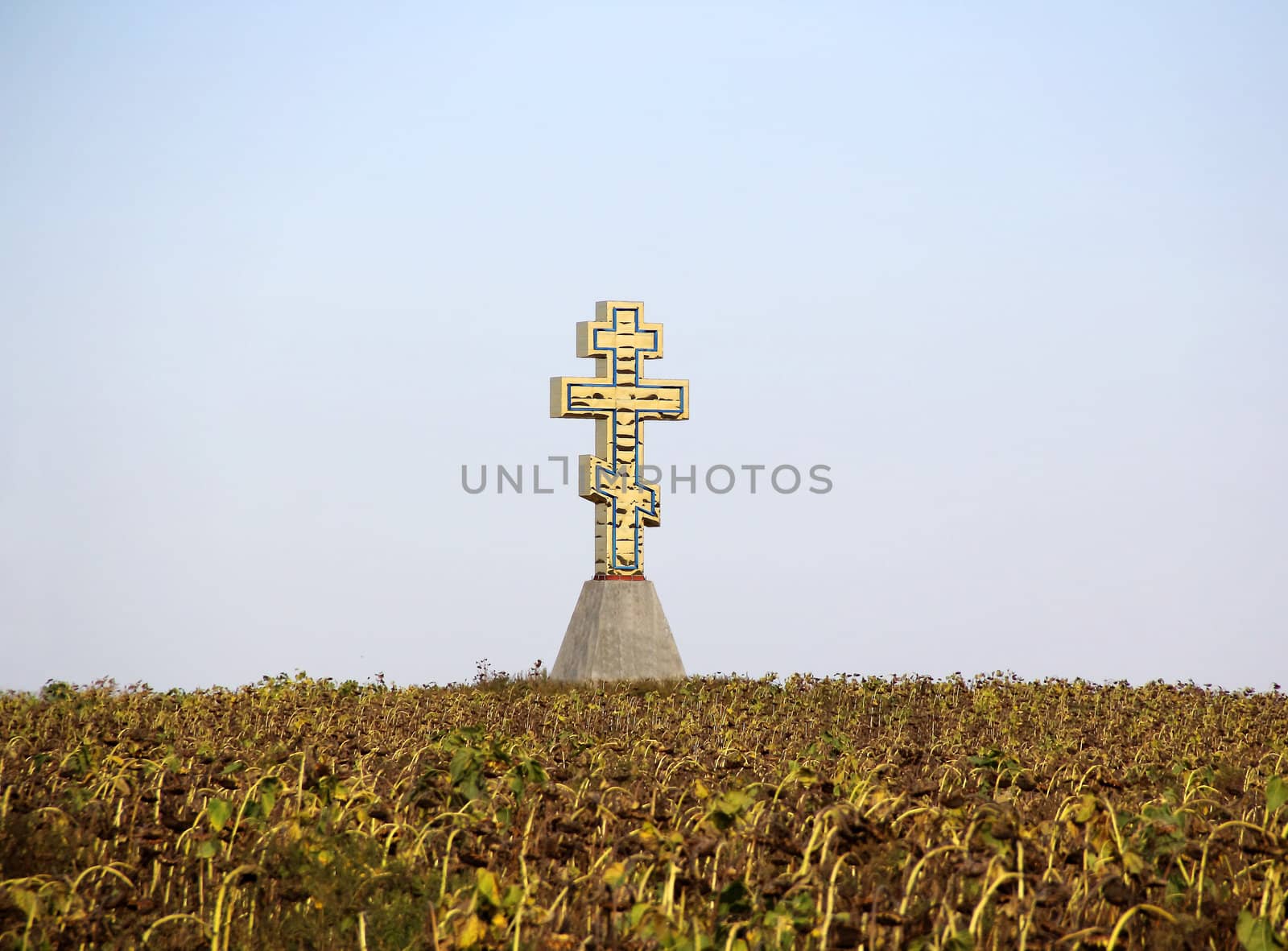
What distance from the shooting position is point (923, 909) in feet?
17.2

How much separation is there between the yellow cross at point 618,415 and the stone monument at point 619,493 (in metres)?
0.01

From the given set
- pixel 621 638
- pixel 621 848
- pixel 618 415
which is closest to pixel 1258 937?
pixel 621 848

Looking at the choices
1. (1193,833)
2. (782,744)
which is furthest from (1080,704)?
(1193,833)

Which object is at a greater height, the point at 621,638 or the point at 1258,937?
the point at 621,638

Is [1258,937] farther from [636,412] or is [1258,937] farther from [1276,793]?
[636,412]

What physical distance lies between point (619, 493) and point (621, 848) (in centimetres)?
1134

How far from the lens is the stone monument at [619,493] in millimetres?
17688

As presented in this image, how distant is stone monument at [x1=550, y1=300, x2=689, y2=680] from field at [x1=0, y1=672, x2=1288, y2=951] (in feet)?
22.4

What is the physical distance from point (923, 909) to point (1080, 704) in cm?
1181

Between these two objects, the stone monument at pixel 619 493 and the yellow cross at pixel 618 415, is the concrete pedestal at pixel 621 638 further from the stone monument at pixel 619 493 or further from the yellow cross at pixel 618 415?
the yellow cross at pixel 618 415

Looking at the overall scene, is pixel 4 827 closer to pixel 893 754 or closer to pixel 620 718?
pixel 893 754

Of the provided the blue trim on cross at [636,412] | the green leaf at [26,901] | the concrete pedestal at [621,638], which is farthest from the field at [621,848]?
the blue trim on cross at [636,412]

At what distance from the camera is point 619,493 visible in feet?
58.6

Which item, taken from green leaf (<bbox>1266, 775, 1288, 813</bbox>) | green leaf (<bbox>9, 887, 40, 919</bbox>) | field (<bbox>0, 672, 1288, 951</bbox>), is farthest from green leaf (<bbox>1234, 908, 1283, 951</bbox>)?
green leaf (<bbox>9, 887, 40, 919</bbox>)
